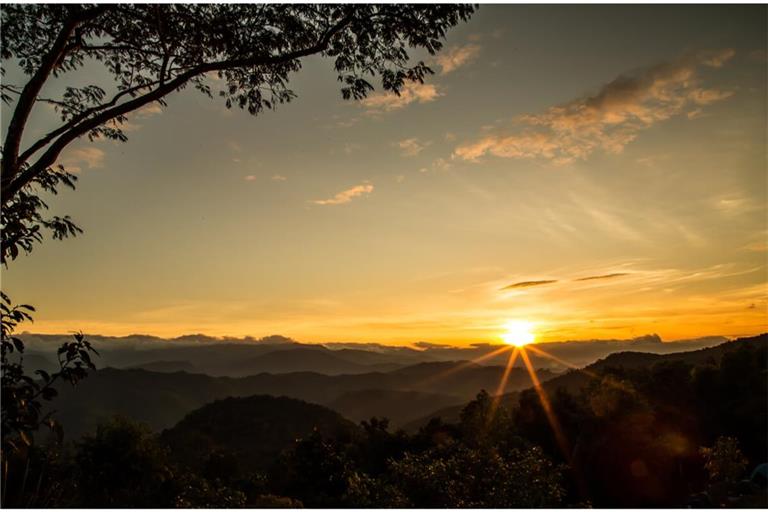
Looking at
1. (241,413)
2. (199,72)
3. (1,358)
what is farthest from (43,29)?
(241,413)

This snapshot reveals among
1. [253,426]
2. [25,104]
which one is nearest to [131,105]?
[25,104]

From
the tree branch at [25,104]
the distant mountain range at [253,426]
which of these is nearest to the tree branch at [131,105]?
the tree branch at [25,104]

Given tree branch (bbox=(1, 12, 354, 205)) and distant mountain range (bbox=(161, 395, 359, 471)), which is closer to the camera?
tree branch (bbox=(1, 12, 354, 205))

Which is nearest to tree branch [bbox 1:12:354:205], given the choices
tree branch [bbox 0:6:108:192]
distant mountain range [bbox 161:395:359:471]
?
tree branch [bbox 0:6:108:192]

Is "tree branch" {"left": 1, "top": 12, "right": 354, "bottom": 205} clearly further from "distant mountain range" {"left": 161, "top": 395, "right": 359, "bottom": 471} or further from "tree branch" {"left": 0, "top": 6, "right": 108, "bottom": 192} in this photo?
"distant mountain range" {"left": 161, "top": 395, "right": 359, "bottom": 471}

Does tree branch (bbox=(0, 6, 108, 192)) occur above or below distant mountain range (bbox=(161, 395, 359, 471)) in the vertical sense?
above

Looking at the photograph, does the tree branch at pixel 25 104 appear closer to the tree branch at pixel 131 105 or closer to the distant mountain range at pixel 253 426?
the tree branch at pixel 131 105

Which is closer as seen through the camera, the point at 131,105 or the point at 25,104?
the point at 25,104

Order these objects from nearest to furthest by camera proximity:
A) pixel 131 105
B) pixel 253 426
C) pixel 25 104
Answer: pixel 25 104
pixel 131 105
pixel 253 426

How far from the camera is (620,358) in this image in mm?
106250

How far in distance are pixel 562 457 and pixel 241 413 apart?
114818mm

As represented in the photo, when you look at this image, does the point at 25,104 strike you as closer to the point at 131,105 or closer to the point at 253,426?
the point at 131,105

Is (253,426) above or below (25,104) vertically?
below

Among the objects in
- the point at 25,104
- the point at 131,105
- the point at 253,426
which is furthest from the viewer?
the point at 253,426
